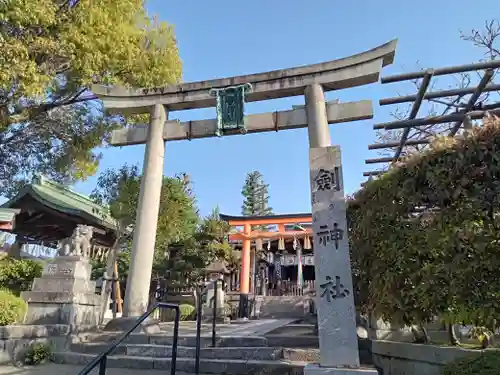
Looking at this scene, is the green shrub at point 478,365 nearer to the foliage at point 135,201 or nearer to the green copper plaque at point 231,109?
the green copper plaque at point 231,109

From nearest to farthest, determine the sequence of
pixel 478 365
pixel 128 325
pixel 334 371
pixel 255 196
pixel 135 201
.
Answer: pixel 478 365
pixel 334 371
pixel 128 325
pixel 135 201
pixel 255 196

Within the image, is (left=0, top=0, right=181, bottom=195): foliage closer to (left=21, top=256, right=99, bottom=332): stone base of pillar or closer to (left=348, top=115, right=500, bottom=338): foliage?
(left=21, top=256, right=99, bottom=332): stone base of pillar

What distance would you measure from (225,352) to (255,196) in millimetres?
47237

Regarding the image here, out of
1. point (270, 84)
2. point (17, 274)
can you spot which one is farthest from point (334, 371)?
point (17, 274)

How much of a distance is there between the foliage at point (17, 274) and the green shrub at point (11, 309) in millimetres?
3115

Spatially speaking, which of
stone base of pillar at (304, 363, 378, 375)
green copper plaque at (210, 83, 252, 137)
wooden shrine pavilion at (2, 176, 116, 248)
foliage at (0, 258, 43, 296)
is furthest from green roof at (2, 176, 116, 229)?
stone base of pillar at (304, 363, 378, 375)

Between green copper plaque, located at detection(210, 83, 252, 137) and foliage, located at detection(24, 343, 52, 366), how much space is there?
18.2 ft

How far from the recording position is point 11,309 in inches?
268

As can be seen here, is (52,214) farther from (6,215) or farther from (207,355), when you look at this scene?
(207,355)

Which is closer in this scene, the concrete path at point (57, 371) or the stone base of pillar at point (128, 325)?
the concrete path at point (57, 371)

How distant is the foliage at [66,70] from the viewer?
784cm

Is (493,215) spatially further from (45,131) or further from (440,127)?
(45,131)

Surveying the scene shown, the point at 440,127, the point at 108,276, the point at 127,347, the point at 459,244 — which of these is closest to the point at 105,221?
the point at 108,276

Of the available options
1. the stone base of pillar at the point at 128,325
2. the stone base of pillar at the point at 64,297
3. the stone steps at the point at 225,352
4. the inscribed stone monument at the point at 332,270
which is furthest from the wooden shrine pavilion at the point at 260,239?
the inscribed stone monument at the point at 332,270
